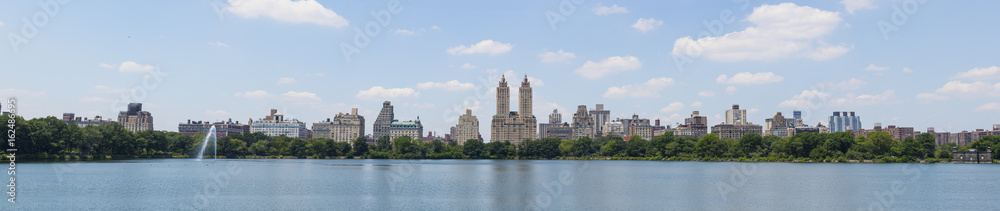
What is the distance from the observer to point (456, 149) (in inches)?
7869

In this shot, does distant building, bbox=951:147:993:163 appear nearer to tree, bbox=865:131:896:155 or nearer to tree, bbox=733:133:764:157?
tree, bbox=865:131:896:155

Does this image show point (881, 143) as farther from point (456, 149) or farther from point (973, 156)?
point (456, 149)

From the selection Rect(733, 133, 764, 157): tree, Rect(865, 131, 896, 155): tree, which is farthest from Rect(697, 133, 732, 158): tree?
Rect(865, 131, 896, 155): tree

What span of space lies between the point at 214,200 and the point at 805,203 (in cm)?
3934

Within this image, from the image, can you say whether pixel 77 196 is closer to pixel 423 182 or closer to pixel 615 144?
pixel 423 182

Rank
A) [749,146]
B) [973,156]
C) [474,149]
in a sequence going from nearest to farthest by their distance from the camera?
[973,156] < [749,146] < [474,149]

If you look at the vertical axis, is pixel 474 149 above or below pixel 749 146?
below

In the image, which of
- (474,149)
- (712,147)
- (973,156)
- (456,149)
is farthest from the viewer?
(456,149)

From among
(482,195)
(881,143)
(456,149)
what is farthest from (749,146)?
(482,195)

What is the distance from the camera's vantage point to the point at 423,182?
67.0 metres

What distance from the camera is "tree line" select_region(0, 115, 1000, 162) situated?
11919 centimetres

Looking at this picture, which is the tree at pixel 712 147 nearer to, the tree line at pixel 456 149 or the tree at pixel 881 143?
the tree line at pixel 456 149

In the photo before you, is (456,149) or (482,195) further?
(456,149)

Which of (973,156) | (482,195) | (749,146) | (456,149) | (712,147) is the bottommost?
(482,195)
